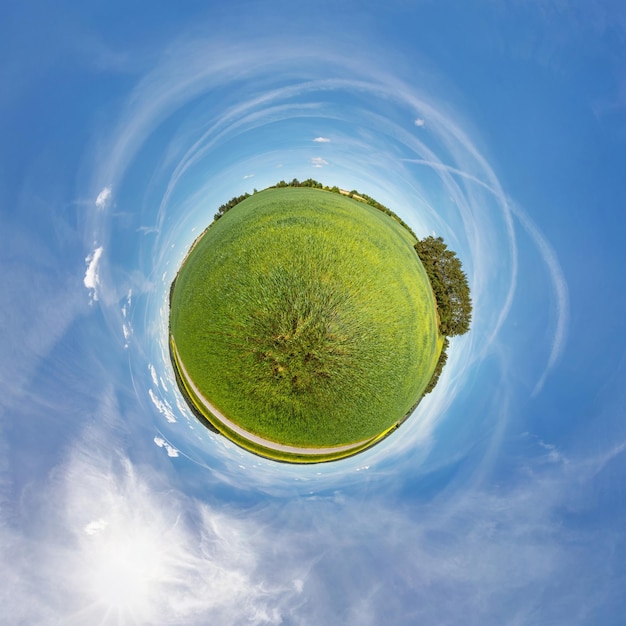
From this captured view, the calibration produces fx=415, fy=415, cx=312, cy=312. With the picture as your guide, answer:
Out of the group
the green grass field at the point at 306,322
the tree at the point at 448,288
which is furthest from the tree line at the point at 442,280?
the green grass field at the point at 306,322

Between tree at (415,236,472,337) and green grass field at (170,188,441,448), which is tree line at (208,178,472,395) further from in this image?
green grass field at (170,188,441,448)

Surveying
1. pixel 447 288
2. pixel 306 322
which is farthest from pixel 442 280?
pixel 306 322

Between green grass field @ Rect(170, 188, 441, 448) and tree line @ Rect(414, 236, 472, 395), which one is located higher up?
tree line @ Rect(414, 236, 472, 395)

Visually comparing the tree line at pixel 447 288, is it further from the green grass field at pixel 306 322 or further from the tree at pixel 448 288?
the green grass field at pixel 306 322

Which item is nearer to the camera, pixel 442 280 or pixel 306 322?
pixel 306 322

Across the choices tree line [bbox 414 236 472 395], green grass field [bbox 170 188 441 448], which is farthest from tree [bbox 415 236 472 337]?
green grass field [bbox 170 188 441 448]

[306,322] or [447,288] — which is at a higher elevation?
[447,288]

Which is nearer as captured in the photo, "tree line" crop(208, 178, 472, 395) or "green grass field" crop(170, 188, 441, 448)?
"green grass field" crop(170, 188, 441, 448)

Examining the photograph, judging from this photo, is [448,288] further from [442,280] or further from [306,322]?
[306,322]
